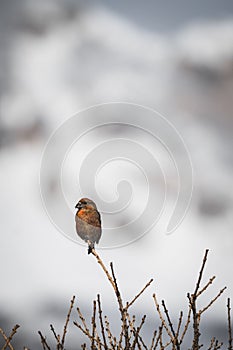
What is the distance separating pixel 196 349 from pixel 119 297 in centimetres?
78

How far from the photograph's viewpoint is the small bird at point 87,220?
7.95 m

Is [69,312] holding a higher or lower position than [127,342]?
higher

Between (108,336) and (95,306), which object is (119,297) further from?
(108,336)

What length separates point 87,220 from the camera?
838cm

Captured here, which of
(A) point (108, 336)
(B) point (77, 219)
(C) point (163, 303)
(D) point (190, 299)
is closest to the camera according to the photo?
(D) point (190, 299)

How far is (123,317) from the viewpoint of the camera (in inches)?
161

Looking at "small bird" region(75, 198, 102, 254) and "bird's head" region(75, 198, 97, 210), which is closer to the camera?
"bird's head" region(75, 198, 97, 210)

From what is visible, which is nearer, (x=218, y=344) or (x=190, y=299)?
(x=190, y=299)

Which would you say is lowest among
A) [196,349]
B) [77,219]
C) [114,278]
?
[196,349]

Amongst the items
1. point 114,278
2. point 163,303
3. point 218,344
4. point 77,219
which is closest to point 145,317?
point 163,303

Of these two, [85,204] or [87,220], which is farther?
[87,220]

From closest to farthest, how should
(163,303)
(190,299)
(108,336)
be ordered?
(190,299) → (163,303) → (108,336)

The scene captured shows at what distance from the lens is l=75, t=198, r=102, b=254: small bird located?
7.95 meters

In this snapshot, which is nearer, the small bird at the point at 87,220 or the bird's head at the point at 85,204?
the bird's head at the point at 85,204
